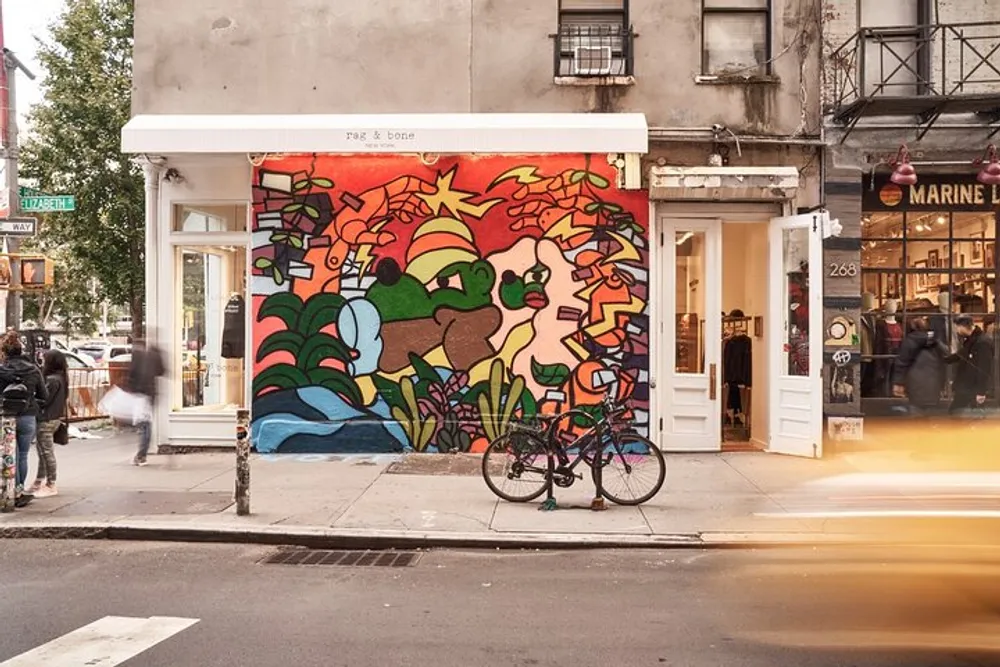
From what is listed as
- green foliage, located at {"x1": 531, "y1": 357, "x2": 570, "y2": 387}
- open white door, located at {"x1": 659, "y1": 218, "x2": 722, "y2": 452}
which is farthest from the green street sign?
open white door, located at {"x1": 659, "y1": 218, "x2": 722, "y2": 452}

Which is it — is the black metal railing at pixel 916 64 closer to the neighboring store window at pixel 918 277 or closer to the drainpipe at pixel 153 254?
the neighboring store window at pixel 918 277

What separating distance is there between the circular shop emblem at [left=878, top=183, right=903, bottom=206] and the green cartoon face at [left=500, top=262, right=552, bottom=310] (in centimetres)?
489

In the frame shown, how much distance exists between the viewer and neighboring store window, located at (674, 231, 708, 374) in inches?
466

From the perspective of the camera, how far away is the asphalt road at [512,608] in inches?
190

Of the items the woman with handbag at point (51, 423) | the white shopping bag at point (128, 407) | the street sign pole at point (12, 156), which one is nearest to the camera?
the woman with handbag at point (51, 423)

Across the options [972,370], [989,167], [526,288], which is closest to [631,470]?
[526,288]

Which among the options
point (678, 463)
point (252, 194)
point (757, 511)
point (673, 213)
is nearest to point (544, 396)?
point (678, 463)

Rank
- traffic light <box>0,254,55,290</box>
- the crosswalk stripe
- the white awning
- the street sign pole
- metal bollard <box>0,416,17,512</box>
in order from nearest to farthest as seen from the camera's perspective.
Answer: the crosswalk stripe
metal bollard <box>0,416,17,512</box>
the white awning
traffic light <box>0,254,55,290</box>
the street sign pole

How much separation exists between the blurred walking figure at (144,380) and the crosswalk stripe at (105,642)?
6022mm

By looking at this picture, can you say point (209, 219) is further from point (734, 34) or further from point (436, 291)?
point (734, 34)

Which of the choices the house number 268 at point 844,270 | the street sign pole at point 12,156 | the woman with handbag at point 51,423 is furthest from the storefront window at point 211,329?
the house number 268 at point 844,270

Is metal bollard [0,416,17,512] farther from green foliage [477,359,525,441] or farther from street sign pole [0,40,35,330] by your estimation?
green foliage [477,359,525,441]

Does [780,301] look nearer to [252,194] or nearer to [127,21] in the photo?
[252,194]

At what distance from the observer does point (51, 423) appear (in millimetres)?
9164
